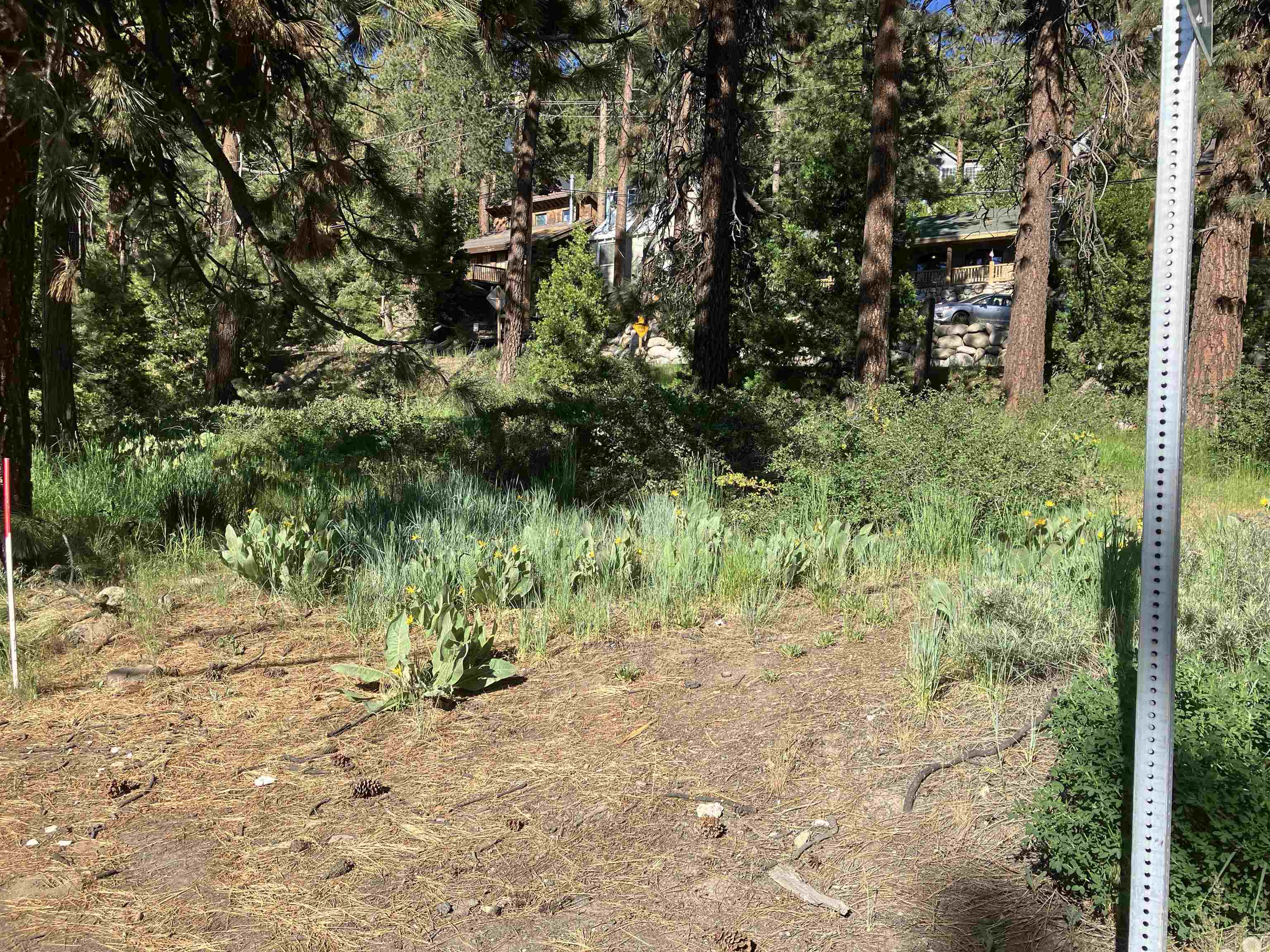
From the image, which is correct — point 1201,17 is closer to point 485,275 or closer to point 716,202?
point 716,202

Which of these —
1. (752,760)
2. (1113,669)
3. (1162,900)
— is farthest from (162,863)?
(1113,669)

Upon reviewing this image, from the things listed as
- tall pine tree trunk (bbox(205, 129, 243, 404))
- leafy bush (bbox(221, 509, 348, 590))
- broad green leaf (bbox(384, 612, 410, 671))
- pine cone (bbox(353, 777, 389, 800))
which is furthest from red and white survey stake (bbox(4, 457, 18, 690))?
tall pine tree trunk (bbox(205, 129, 243, 404))

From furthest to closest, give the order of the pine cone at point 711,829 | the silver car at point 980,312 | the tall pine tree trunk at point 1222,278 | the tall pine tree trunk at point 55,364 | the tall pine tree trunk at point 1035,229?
the silver car at point 980,312 < the tall pine tree trunk at point 1035,229 < the tall pine tree trunk at point 1222,278 < the tall pine tree trunk at point 55,364 < the pine cone at point 711,829

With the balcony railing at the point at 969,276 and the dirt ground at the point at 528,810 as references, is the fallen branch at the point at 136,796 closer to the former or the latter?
the dirt ground at the point at 528,810

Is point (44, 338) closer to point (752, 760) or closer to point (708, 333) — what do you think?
point (708, 333)

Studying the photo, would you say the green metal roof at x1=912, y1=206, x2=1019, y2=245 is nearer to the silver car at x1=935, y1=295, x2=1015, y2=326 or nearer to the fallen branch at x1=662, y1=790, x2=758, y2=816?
the silver car at x1=935, y1=295, x2=1015, y2=326

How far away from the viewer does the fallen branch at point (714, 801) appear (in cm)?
334

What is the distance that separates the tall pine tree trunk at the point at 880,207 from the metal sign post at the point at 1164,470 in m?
11.6

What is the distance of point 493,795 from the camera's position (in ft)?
11.5

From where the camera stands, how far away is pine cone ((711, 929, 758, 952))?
2.64 meters


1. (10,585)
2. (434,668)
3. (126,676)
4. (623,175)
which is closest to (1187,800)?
(434,668)

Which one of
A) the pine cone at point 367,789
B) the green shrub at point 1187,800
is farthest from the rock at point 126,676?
the green shrub at point 1187,800

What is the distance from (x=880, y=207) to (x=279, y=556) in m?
10.9

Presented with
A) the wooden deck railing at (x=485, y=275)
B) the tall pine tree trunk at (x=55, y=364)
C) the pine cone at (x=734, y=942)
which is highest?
the wooden deck railing at (x=485, y=275)
